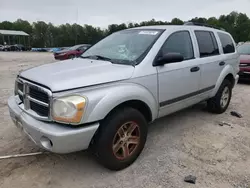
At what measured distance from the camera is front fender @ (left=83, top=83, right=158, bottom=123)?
2533 mm

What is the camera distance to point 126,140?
2.98 meters

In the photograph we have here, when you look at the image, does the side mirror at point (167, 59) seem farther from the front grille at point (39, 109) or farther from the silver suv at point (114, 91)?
the front grille at point (39, 109)

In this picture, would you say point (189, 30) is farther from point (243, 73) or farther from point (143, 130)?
point (243, 73)

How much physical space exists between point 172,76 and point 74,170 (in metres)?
1.85

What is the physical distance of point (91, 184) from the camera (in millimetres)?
2742

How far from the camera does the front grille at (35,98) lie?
2.53 meters

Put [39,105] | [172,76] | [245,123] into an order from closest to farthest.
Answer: [39,105] → [172,76] → [245,123]

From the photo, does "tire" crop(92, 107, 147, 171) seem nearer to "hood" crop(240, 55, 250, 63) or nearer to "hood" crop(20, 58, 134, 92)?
"hood" crop(20, 58, 134, 92)

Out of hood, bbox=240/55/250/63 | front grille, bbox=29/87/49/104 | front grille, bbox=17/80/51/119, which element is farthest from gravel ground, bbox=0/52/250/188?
hood, bbox=240/55/250/63

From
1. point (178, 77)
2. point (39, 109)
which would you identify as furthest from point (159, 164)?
point (39, 109)

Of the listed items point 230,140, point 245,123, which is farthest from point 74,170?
point 245,123

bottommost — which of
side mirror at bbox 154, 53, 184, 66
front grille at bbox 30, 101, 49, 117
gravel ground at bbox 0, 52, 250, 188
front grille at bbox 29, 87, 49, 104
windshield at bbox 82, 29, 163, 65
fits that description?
gravel ground at bbox 0, 52, 250, 188

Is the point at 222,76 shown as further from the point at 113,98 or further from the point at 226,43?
the point at 113,98

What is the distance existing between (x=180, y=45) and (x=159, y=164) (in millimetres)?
1881
